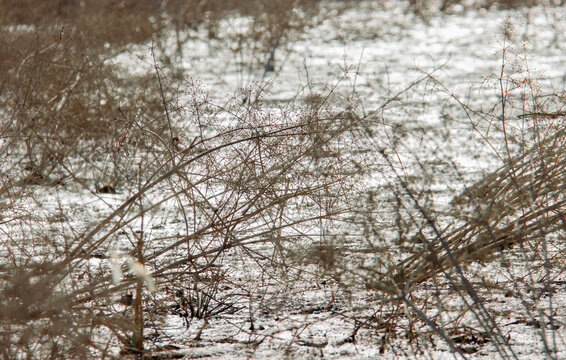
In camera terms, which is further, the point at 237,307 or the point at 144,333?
the point at 237,307

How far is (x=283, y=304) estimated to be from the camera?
2369 millimetres

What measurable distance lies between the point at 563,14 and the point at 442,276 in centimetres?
987

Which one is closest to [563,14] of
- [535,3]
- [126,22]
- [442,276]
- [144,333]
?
[535,3]

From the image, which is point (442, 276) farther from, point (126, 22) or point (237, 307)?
point (126, 22)

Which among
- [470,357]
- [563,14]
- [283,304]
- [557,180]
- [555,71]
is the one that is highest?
[563,14]

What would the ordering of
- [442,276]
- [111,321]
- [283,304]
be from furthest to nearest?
1. [442,276]
2. [283,304]
3. [111,321]

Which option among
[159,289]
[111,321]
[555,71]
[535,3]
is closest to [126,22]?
[555,71]

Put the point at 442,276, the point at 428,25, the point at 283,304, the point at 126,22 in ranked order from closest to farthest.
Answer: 1. the point at 283,304
2. the point at 442,276
3. the point at 126,22
4. the point at 428,25

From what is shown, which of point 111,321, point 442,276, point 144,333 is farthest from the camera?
point 442,276

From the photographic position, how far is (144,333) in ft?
7.30

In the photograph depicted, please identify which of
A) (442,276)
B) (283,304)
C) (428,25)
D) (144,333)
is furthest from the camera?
(428,25)

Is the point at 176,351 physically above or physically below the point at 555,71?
below

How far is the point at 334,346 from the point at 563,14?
10.5 m

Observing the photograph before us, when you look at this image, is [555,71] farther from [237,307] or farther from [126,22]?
[237,307]
